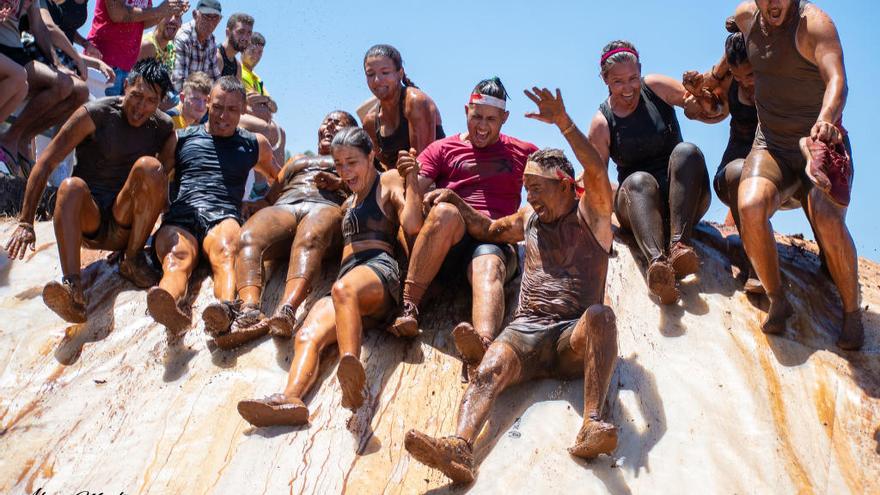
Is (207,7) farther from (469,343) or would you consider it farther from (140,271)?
(469,343)

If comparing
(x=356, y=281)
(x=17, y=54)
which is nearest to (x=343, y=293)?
(x=356, y=281)

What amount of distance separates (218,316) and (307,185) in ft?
4.43

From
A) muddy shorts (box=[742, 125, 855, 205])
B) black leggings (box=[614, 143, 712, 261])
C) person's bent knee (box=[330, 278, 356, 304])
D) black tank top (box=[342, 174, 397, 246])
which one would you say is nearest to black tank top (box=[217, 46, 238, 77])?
black tank top (box=[342, 174, 397, 246])

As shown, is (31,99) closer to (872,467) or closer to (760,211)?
(760,211)

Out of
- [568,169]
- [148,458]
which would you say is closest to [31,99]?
[148,458]

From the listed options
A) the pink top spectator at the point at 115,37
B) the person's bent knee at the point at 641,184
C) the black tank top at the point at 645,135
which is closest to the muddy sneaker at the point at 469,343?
the person's bent knee at the point at 641,184

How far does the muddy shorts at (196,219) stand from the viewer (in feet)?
20.6

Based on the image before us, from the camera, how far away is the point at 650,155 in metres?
6.00

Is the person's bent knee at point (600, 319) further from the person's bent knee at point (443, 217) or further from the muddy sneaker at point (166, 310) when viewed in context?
the muddy sneaker at point (166, 310)

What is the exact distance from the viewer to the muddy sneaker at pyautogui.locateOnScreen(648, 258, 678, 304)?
527 cm

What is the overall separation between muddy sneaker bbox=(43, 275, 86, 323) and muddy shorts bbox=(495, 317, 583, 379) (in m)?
2.72

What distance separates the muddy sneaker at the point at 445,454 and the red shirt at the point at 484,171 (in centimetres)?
180

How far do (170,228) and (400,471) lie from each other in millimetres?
2598

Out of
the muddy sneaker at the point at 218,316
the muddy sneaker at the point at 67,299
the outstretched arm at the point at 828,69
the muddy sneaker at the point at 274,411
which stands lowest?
the muddy sneaker at the point at 67,299
